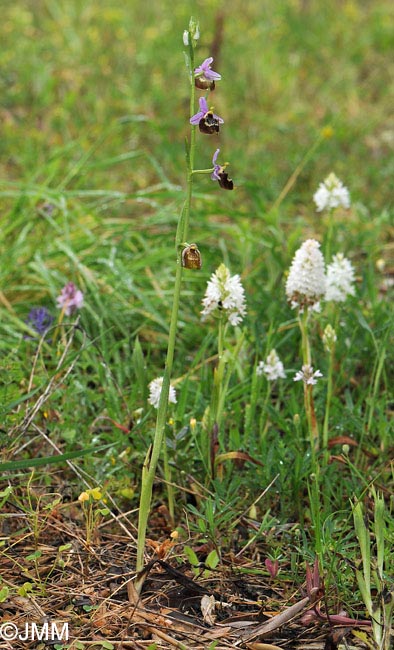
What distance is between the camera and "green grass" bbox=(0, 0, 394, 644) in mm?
1938

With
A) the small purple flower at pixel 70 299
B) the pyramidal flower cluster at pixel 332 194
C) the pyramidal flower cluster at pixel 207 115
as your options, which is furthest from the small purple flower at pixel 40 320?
the pyramidal flower cluster at pixel 207 115

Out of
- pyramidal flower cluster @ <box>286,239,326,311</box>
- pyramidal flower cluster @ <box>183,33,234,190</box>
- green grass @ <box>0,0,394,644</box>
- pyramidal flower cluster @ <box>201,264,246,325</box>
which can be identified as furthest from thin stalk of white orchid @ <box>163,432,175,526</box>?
pyramidal flower cluster @ <box>183,33,234,190</box>

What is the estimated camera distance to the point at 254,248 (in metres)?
2.97

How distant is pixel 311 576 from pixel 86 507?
24.3 inches

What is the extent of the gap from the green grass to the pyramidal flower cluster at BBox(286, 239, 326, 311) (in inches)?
11.6

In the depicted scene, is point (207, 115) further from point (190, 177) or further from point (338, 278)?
point (338, 278)

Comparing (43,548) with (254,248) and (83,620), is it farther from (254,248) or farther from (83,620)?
(254,248)

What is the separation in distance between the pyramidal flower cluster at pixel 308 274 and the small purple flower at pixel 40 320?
86 centimetres

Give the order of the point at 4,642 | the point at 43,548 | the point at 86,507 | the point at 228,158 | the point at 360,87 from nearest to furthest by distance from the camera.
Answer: the point at 4,642, the point at 43,548, the point at 86,507, the point at 228,158, the point at 360,87

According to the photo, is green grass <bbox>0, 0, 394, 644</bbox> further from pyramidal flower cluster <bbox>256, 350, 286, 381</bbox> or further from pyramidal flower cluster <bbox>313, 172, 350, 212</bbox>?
pyramidal flower cluster <bbox>313, 172, 350, 212</bbox>

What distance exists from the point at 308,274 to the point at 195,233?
4.24 feet

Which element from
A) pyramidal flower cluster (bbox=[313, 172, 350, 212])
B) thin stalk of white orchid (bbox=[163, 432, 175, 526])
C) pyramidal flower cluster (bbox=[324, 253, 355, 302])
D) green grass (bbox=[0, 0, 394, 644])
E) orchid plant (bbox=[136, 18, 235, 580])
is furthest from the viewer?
pyramidal flower cluster (bbox=[313, 172, 350, 212])

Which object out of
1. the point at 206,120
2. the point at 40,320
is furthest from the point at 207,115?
the point at 40,320

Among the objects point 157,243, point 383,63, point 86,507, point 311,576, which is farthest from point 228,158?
point 311,576
